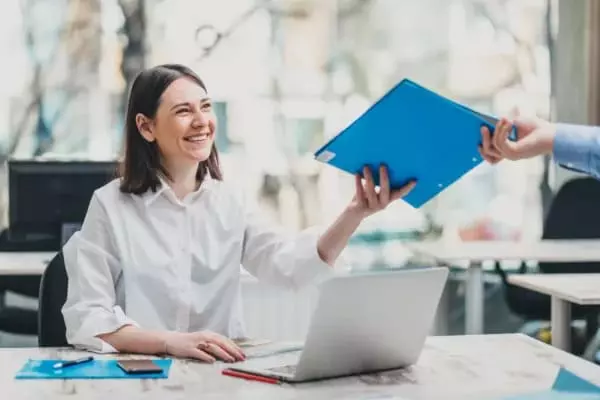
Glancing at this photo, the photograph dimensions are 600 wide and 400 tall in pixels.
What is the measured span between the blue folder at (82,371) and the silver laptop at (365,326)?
0.15m

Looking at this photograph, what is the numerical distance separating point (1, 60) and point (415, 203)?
138 inches

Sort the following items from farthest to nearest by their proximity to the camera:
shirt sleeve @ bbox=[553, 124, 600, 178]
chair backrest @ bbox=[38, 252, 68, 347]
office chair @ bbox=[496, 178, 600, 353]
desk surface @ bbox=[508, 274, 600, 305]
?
1. office chair @ bbox=[496, 178, 600, 353]
2. desk surface @ bbox=[508, 274, 600, 305]
3. chair backrest @ bbox=[38, 252, 68, 347]
4. shirt sleeve @ bbox=[553, 124, 600, 178]

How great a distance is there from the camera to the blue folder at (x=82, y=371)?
1.55 m

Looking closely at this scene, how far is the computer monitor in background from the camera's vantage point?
3.84 metres

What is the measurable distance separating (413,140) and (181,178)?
612 mm

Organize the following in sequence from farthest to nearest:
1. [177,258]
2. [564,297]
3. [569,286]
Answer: [569,286], [564,297], [177,258]

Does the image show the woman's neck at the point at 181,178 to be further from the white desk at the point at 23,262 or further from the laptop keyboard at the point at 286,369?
the white desk at the point at 23,262

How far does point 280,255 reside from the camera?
6.90 feet

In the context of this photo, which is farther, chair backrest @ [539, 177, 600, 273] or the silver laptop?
chair backrest @ [539, 177, 600, 273]

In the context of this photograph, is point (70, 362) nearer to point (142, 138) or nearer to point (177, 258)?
point (177, 258)

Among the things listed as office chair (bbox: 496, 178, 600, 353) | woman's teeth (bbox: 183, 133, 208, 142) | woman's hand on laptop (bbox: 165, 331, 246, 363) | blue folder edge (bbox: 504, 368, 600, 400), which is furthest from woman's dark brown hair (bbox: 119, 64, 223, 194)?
office chair (bbox: 496, 178, 600, 353)

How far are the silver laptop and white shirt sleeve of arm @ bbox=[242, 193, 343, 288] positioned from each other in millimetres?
394

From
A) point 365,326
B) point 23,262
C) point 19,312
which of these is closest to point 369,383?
point 365,326

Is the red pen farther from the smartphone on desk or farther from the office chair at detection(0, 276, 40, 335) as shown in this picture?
the office chair at detection(0, 276, 40, 335)
